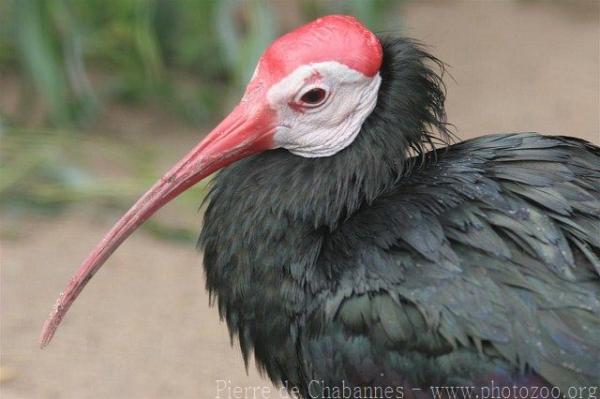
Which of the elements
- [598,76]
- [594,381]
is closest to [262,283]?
[594,381]

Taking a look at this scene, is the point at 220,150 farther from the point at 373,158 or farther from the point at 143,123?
the point at 143,123

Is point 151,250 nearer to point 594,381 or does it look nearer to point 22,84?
point 22,84

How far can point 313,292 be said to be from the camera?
3164mm

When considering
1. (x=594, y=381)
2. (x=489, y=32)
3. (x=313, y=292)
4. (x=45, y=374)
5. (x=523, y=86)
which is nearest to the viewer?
(x=594, y=381)

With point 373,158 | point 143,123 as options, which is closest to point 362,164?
point 373,158

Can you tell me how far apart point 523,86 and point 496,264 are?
4.28 metres

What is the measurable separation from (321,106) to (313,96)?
0.13 feet

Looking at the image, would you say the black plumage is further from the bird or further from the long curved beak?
the long curved beak

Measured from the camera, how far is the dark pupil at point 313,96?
3.25 metres

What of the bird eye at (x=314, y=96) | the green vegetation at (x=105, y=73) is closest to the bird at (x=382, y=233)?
the bird eye at (x=314, y=96)

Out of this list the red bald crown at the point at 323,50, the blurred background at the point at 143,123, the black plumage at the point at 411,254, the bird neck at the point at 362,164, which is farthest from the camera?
the blurred background at the point at 143,123

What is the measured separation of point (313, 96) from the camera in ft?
10.7

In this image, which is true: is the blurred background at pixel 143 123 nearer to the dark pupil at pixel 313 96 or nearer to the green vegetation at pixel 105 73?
the green vegetation at pixel 105 73

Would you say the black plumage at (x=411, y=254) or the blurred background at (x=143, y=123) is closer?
the black plumage at (x=411, y=254)
